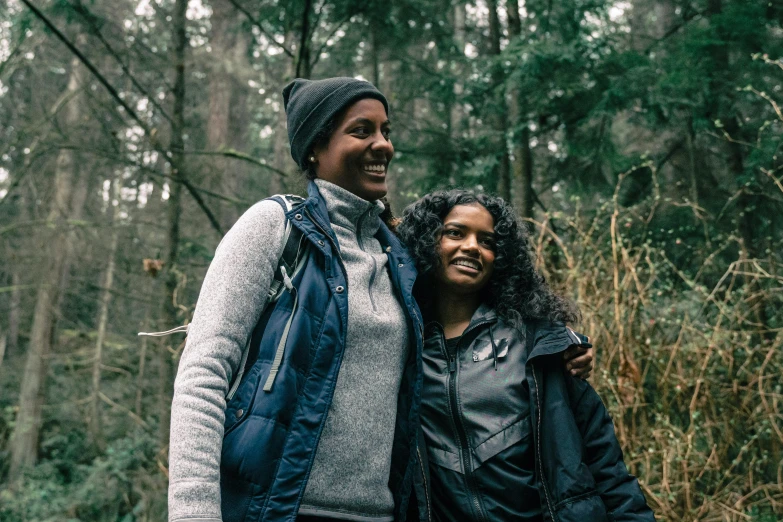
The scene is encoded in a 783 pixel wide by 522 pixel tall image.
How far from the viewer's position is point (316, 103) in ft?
7.38

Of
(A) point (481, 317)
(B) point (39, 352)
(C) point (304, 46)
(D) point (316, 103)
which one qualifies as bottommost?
(B) point (39, 352)

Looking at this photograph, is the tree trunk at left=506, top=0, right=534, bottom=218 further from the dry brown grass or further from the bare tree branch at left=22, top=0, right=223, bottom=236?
the bare tree branch at left=22, top=0, right=223, bottom=236

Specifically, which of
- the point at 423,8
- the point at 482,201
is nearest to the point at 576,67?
the point at 423,8

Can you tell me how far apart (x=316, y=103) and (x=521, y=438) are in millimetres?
1273

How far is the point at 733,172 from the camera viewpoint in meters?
7.57

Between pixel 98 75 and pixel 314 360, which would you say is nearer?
pixel 314 360

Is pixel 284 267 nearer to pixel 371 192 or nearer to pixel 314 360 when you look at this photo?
pixel 314 360

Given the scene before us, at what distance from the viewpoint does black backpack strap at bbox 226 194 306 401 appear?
190 centimetres

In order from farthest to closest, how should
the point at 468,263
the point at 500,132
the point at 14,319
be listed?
the point at 14,319 < the point at 500,132 < the point at 468,263

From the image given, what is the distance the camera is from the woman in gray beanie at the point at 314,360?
5.76 feet

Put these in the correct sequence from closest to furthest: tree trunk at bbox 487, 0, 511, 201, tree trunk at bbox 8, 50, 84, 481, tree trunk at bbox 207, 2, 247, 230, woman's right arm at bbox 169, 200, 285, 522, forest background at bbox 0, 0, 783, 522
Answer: woman's right arm at bbox 169, 200, 285, 522, forest background at bbox 0, 0, 783, 522, tree trunk at bbox 487, 0, 511, 201, tree trunk at bbox 207, 2, 247, 230, tree trunk at bbox 8, 50, 84, 481

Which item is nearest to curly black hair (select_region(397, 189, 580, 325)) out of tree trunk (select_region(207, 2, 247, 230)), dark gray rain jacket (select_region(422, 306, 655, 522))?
dark gray rain jacket (select_region(422, 306, 655, 522))

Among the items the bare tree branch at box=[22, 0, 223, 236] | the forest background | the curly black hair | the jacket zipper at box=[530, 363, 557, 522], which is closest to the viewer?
the jacket zipper at box=[530, 363, 557, 522]

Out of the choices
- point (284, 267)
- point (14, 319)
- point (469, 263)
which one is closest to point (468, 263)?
point (469, 263)
